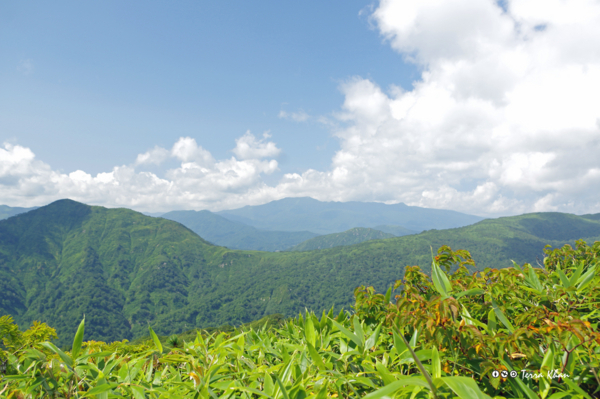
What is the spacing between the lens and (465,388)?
3.14ft

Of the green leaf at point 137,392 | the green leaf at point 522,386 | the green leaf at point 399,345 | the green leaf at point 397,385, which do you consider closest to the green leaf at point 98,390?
the green leaf at point 137,392

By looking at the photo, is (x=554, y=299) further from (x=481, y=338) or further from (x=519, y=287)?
(x=481, y=338)

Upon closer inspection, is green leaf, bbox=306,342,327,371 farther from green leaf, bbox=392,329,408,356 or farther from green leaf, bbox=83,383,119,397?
green leaf, bbox=83,383,119,397

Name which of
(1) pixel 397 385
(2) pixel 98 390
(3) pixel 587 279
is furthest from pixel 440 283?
(2) pixel 98 390

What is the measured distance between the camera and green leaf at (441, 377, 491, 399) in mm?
934

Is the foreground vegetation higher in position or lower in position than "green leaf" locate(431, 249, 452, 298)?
lower

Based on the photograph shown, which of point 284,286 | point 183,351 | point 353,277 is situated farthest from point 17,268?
point 183,351

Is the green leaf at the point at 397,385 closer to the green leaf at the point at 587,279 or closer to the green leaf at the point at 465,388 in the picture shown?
the green leaf at the point at 465,388

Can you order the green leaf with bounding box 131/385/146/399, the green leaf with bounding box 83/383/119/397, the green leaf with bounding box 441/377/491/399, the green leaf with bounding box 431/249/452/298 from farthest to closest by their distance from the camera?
1. the green leaf with bounding box 431/249/452/298
2. the green leaf with bounding box 131/385/146/399
3. the green leaf with bounding box 83/383/119/397
4. the green leaf with bounding box 441/377/491/399

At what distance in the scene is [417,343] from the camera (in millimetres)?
1856

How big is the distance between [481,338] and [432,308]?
266mm

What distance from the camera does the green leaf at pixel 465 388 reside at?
3.06ft

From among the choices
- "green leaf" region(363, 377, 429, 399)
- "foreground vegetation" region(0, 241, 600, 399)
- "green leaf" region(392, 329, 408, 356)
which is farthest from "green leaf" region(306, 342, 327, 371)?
"green leaf" region(363, 377, 429, 399)

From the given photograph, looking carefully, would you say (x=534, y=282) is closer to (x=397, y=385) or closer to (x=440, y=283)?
(x=440, y=283)
